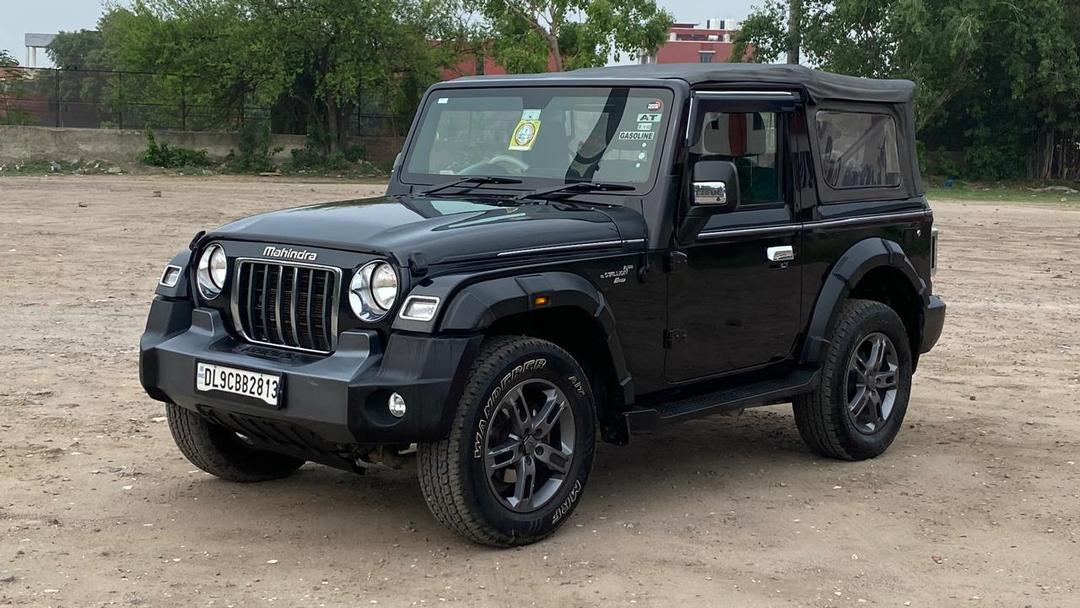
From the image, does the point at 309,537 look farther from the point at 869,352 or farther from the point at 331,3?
the point at 331,3

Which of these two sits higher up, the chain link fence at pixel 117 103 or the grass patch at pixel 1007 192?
the chain link fence at pixel 117 103

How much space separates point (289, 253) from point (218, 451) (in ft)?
4.23

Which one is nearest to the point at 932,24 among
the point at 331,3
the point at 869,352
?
the point at 331,3

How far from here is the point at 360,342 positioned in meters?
5.21

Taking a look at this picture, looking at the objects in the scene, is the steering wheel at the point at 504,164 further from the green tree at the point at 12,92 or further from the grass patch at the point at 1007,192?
the green tree at the point at 12,92

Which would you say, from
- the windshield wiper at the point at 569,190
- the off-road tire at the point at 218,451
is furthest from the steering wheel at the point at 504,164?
the off-road tire at the point at 218,451

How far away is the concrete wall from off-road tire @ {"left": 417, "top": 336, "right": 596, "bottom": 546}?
32479 millimetres

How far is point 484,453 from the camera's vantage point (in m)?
5.37

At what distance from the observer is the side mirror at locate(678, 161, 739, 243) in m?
5.99

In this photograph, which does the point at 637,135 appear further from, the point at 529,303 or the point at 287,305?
the point at 287,305

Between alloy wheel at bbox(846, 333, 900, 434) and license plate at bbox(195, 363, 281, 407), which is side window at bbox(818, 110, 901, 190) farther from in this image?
license plate at bbox(195, 363, 281, 407)

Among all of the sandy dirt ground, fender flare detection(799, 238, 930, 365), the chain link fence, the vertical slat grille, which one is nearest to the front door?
fender flare detection(799, 238, 930, 365)

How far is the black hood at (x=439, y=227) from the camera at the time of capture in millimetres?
5332

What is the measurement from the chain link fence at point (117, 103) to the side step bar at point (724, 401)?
1293 inches
